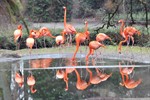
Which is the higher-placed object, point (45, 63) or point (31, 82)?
point (31, 82)

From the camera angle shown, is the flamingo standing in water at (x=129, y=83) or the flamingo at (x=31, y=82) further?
the flamingo standing in water at (x=129, y=83)

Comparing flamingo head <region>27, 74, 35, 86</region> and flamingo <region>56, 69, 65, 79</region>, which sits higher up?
flamingo head <region>27, 74, 35, 86</region>

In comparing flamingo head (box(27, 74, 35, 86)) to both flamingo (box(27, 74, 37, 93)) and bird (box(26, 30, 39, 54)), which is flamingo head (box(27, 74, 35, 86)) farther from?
bird (box(26, 30, 39, 54))

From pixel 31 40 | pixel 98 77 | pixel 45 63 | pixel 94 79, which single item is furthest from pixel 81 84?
pixel 31 40

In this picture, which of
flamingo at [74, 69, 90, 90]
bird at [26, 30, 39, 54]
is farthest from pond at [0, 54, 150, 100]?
bird at [26, 30, 39, 54]

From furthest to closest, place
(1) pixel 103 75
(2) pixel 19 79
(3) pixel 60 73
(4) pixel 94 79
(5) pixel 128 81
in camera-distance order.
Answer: (3) pixel 60 73 < (1) pixel 103 75 < (4) pixel 94 79 < (5) pixel 128 81 < (2) pixel 19 79

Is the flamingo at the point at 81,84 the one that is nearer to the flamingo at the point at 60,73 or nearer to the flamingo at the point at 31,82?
the flamingo at the point at 60,73

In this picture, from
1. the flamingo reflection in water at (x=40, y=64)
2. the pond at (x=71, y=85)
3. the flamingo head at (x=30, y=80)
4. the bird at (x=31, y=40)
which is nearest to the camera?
the pond at (x=71, y=85)

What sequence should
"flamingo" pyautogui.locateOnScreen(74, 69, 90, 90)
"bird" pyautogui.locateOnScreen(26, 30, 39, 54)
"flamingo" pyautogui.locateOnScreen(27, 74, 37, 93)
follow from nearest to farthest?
"flamingo" pyautogui.locateOnScreen(27, 74, 37, 93) → "flamingo" pyautogui.locateOnScreen(74, 69, 90, 90) → "bird" pyautogui.locateOnScreen(26, 30, 39, 54)

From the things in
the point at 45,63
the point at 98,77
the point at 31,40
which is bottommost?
the point at 45,63

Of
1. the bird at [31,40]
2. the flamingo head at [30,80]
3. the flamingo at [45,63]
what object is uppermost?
the bird at [31,40]

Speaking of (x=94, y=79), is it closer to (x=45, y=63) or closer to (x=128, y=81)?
(x=128, y=81)

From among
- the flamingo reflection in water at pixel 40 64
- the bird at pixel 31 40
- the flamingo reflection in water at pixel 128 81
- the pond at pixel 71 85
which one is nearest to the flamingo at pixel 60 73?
the pond at pixel 71 85

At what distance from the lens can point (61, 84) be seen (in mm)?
6586
